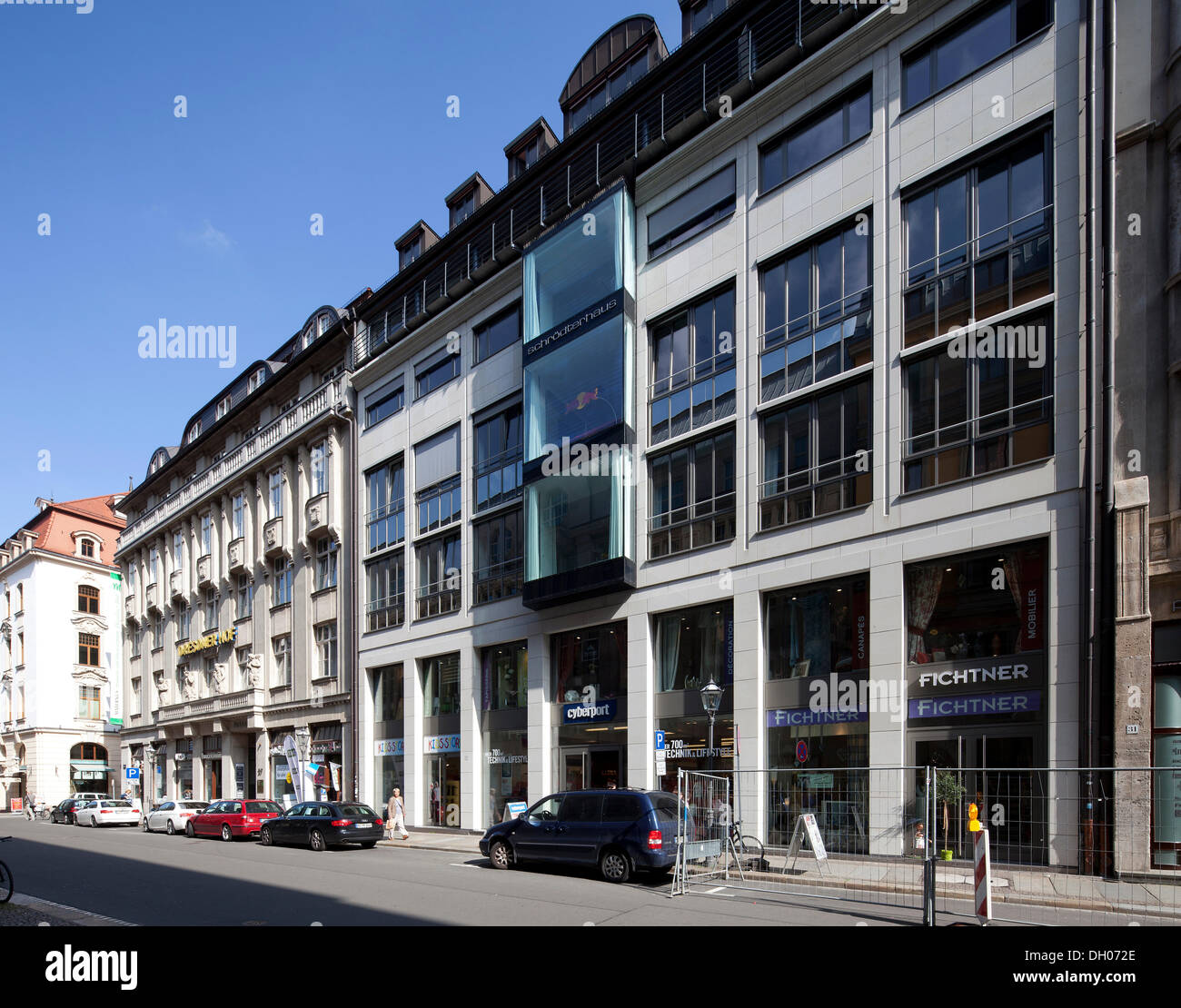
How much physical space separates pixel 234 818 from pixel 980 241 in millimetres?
26810

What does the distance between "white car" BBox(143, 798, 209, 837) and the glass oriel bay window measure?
1624 centimetres

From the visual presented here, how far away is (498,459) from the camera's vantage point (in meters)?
31.0

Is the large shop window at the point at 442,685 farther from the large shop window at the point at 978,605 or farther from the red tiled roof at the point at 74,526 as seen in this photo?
the red tiled roof at the point at 74,526

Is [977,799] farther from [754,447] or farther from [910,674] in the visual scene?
[754,447]

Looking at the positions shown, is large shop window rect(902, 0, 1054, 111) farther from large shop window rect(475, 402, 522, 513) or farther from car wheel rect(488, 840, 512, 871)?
car wheel rect(488, 840, 512, 871)

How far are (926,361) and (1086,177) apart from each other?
4.17 meters

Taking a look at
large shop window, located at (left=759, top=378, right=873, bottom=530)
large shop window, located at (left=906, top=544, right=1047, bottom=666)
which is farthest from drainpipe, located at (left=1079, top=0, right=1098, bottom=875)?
large shop window, located at (left=759, top=378, right=873, bottom=530)

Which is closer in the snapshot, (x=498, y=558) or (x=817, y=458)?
(x=817, y=458)

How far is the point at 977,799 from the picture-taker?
12617mm

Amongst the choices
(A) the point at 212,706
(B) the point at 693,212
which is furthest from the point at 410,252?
(A) the point at 212,706

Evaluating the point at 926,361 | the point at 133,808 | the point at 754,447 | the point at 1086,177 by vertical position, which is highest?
the point at 1086,177

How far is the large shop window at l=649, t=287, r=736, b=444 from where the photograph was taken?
2362cm

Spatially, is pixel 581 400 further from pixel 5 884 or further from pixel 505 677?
pixel 5 884

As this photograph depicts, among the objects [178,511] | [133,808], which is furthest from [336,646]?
[178,511]
